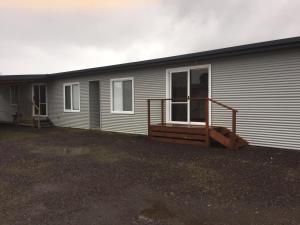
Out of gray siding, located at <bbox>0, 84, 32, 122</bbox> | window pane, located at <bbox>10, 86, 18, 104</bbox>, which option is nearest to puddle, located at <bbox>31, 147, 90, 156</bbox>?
gray siding, located at <bbox>0, 84, 32, 122</bbox>

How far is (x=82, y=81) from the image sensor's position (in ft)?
40.1

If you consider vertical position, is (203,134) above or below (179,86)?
below

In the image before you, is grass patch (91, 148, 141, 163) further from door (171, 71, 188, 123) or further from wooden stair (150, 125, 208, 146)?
door (171, 71, 188, 123)

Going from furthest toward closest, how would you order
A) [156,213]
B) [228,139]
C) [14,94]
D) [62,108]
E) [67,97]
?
1. [14,94]
2. [62,108]
3. [67,97]
4. [228,139]
5. [156,213]

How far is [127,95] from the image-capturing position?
10.5m

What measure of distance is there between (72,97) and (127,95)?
379cm

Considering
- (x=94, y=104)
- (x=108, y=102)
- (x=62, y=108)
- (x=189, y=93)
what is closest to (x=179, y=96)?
(x=189, y=93)

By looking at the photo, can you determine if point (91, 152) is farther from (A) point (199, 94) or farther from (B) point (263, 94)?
Result: (B) point (263, 94)

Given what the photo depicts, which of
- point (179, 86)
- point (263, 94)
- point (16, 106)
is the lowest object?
point (16, 106)

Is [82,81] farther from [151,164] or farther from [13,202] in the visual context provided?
A: [13,202]

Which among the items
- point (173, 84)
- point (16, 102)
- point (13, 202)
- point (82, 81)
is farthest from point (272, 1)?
point (16, 102)

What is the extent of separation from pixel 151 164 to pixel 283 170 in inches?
103

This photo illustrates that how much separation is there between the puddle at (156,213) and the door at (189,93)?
4838 mm

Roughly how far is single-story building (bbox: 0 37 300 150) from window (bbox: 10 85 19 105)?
402 cm
